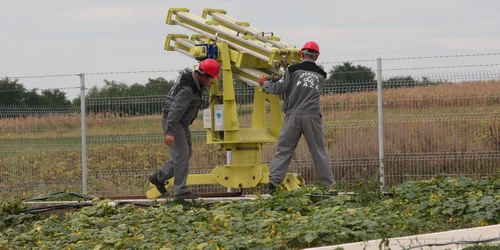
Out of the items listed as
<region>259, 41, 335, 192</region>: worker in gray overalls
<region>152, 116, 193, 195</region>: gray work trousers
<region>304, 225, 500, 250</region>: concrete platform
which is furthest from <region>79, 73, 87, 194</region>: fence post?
<region>304, 225, 500, 250</region>: concrete platform

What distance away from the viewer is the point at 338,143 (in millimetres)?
17406

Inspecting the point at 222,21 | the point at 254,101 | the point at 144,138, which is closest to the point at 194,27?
the point at 222,21

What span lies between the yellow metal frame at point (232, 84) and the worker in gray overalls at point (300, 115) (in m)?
0.32

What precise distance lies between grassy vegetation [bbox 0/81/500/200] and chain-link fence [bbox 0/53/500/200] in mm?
17

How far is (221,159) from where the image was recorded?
1789 cm

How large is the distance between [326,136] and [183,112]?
159 inches

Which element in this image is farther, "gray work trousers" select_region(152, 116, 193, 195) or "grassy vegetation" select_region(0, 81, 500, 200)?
"grassy vegetation" select_region(0, 81, 500, 200)

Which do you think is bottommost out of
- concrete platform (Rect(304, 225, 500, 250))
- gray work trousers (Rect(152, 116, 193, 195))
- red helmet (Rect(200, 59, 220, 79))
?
concrete platform (Rect(304, 225, 500, 250))

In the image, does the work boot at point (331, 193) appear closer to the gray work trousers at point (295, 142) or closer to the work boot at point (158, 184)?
the gray work trousers at point (295, 142)

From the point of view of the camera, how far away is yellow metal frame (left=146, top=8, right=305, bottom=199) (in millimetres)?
14945

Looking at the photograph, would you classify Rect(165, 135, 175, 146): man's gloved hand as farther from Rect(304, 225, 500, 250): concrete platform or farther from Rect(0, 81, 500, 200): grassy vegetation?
Rect(304, 225, 500, 250): concrete platform

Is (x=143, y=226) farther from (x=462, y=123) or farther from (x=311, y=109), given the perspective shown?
(x=462, y=123)

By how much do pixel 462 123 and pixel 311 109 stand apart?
11.0 feet

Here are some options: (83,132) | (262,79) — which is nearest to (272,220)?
(262,79)
